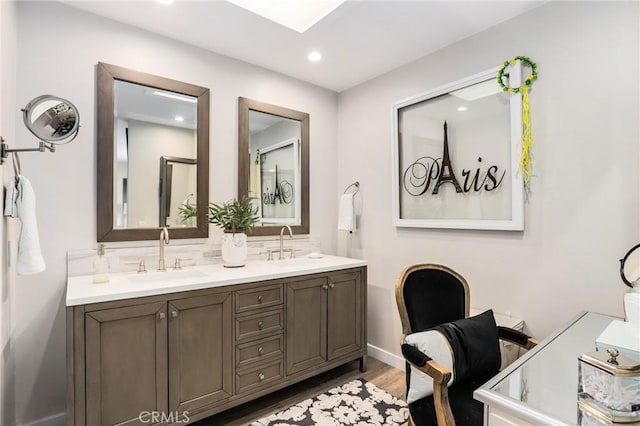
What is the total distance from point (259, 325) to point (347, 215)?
142cm

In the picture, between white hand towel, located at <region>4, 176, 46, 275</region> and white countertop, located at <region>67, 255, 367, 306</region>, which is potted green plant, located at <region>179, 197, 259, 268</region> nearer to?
white countertop, located at <region>67, 255, 367, 306</region>

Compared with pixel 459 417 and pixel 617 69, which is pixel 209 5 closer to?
pixel 617 69

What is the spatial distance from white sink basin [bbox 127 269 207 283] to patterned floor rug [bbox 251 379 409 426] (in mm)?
1032

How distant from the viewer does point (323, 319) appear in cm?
255

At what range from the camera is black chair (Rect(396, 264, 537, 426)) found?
1.40m

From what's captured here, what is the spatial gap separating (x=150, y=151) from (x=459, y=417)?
8.01 ft

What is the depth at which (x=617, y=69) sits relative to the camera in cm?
181

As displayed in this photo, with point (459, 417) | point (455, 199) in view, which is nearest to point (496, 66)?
point (455, 199)

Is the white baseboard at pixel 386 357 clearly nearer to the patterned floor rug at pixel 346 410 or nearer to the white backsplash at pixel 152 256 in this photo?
the patterned floor rug at pixel 346 410

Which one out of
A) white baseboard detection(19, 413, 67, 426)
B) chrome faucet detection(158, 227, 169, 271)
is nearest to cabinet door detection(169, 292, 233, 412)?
chrome faucet detection(158, 227, 169, 271)

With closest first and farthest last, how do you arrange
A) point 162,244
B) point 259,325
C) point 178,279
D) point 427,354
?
point 427,354 < point 178,279 < point 259,325 < point 162,244

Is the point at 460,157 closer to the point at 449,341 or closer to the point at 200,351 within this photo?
the point at 449,341

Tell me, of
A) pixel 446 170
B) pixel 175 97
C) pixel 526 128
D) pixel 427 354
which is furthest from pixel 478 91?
pixel 175 97

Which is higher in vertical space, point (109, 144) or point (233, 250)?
point (109, 144)
